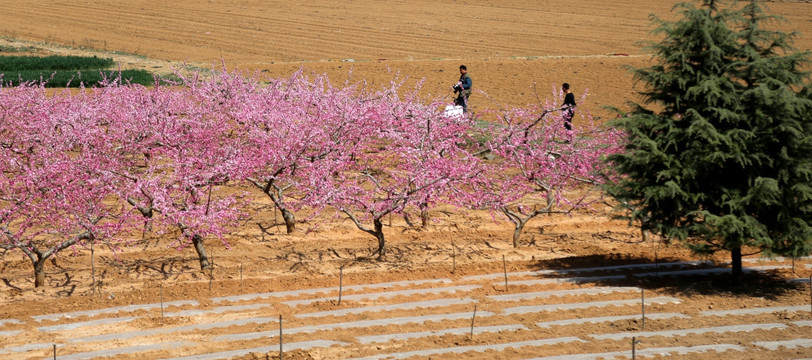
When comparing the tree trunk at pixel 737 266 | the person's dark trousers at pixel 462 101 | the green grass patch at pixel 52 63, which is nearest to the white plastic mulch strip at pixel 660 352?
the tree trunk at pixel 737 266

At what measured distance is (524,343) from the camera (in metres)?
12.4

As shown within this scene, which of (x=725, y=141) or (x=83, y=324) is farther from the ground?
(x=725, y=141)

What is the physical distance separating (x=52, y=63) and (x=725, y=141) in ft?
107

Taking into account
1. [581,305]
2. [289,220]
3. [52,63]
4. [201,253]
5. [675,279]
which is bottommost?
[581,305]

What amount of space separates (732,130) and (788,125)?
0.83 meters

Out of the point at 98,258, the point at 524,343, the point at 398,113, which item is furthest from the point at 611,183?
the point at 98,258

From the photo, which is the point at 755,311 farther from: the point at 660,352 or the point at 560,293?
the point at 560,293

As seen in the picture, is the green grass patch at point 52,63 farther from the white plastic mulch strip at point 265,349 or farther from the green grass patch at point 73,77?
the white plastic mulch strip at point 265,349

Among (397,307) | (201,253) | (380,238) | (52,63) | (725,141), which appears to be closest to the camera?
(725,141)

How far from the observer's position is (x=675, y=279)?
1562cm

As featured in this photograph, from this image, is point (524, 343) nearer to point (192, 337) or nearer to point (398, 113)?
point (192, 337)

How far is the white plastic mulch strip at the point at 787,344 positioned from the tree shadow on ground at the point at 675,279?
2.01m

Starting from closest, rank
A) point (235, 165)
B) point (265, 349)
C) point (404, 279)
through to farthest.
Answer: point (265, 349) < point (404, 279) < point (235, 165)

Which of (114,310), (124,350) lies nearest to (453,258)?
(114,310)
